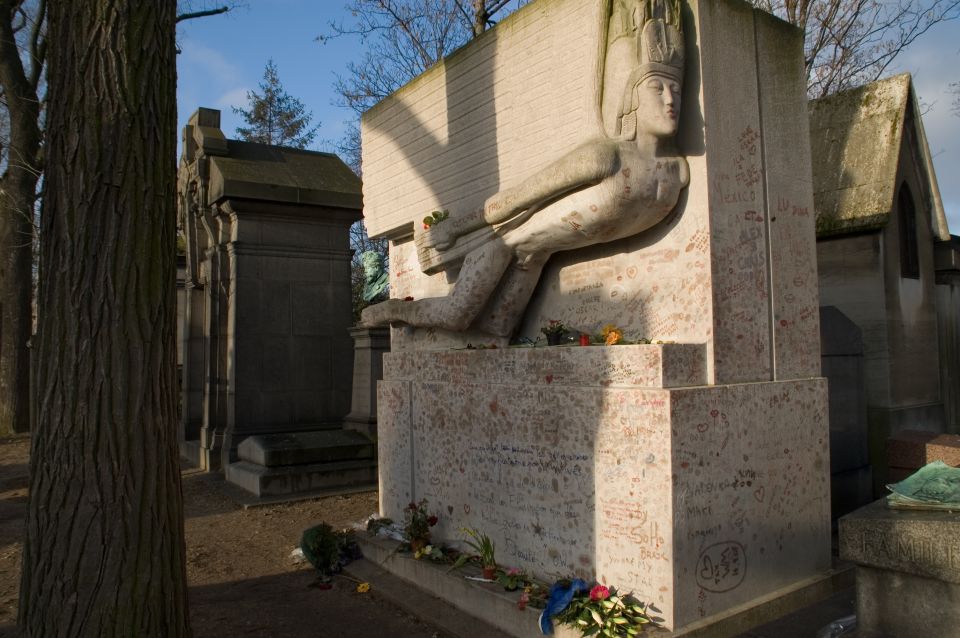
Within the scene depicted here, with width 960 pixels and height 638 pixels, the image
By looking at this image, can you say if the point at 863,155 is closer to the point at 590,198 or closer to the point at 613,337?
the point at 590,198

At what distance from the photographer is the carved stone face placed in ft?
12.4

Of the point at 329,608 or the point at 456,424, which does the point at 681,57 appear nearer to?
the point at 456,424

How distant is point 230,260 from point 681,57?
723 centimetres

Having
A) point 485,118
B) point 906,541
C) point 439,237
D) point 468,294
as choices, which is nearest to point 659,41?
point 485,118

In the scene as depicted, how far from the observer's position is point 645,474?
3520 mm

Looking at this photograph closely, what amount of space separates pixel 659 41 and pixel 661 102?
327 mm

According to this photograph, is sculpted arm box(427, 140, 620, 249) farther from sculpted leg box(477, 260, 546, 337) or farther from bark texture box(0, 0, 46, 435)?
bark texture box(0, 0, 46, 435)

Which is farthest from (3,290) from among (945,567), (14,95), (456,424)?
(945,567)

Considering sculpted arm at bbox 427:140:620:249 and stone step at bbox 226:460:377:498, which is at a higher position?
sculpted arm at bbox 427:140:620:249

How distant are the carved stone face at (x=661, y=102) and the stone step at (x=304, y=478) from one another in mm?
5741

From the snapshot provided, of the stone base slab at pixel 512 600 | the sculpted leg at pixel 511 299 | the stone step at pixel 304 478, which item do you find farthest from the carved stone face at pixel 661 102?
the stone step at pixel 304 478

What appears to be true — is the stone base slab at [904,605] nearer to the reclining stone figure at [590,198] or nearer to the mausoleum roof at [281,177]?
the reclining stone figure at [590,198]

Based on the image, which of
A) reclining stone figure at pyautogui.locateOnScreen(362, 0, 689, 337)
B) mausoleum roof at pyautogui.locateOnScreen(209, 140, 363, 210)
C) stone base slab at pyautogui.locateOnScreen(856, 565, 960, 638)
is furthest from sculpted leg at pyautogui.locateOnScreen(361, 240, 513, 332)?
mausoleum roof at pyautogui.locateOnScreen(209, 140, 363, 210)

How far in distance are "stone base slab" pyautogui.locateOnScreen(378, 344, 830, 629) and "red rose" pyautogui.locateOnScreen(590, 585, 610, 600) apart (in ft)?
0.34
